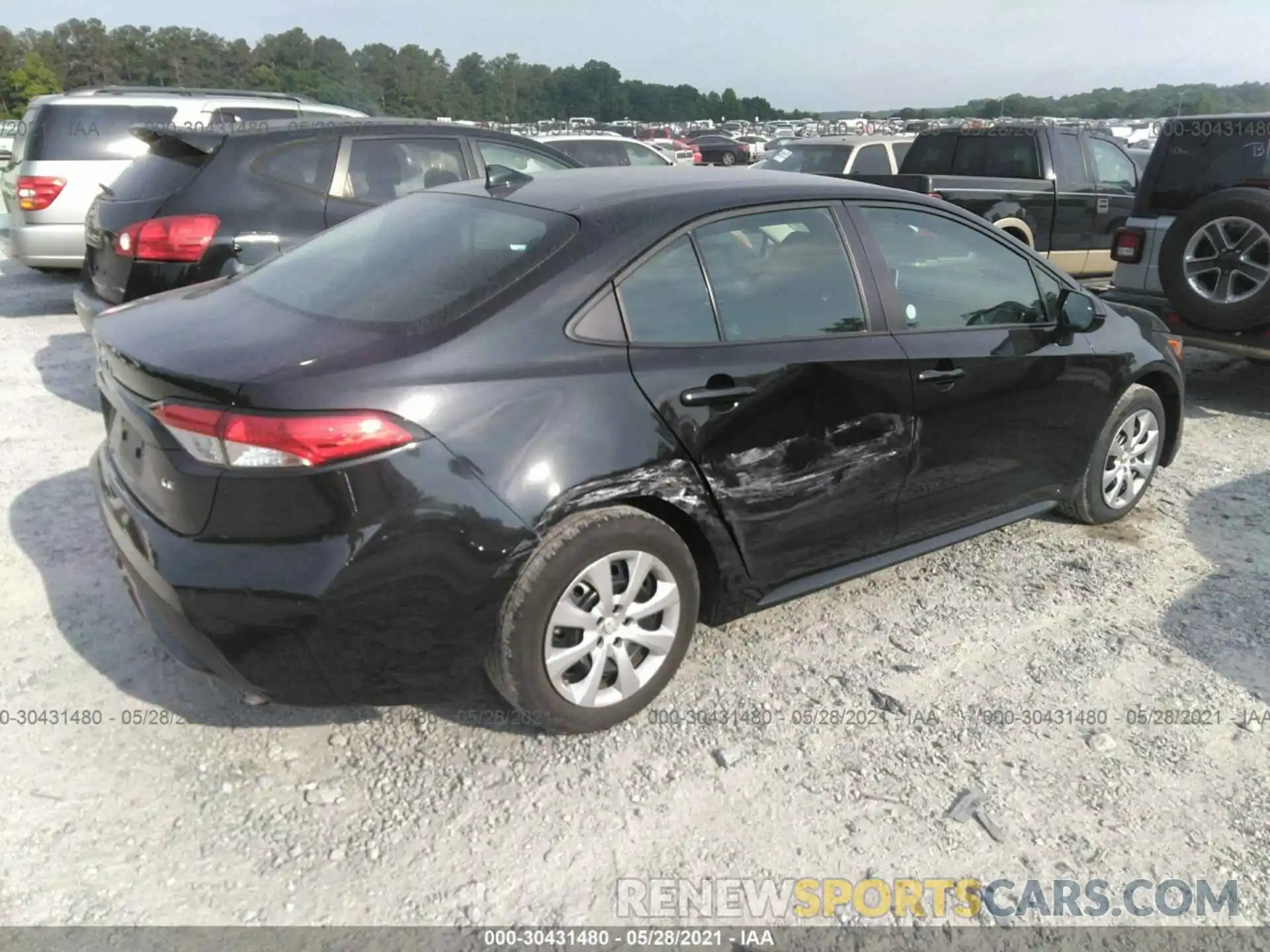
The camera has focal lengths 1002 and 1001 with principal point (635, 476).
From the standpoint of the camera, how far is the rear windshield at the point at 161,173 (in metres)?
5.87

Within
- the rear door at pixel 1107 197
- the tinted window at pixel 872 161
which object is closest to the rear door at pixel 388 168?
the tinted window at pixel 872 161

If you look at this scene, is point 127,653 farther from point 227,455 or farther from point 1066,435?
point 1066,435

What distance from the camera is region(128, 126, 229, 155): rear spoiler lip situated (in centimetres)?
593

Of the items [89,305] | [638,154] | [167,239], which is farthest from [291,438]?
[638,154]

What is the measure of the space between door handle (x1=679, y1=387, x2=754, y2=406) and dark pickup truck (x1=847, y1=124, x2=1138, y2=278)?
7.36 meters

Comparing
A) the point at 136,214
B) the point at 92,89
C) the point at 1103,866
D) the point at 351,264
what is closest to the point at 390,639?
the point at 351,264

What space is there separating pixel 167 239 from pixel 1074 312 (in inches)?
184

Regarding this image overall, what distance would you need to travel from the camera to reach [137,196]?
5914 mm

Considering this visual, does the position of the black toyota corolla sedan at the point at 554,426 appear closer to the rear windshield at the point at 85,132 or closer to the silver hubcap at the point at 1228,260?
the silver hubcap at the point at 1228,260

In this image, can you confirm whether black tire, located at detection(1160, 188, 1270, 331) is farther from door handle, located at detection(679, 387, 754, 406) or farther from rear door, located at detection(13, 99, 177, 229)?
rear door, located at detection(13, 99, 177, 229)

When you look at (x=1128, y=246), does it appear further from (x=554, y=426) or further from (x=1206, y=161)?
(x=554, y=426)

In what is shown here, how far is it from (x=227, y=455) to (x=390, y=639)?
2.02 feet

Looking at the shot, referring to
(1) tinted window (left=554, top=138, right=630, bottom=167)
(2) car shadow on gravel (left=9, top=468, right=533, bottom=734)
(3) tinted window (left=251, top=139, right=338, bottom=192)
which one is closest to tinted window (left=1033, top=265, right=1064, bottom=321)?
(2) car shadow on gravel (left=9, top=468, right=533, bottom=734)

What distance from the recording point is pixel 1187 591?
4.06 metres
